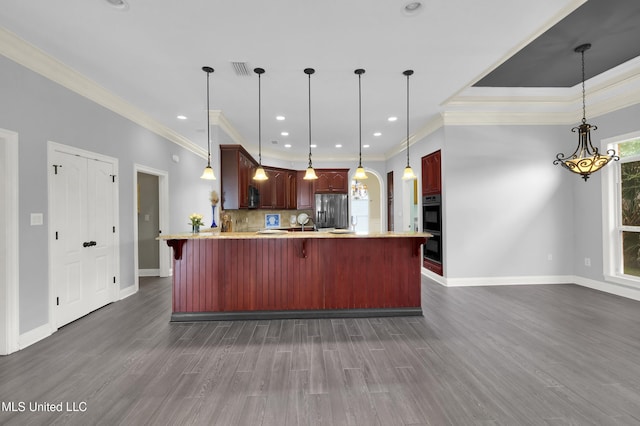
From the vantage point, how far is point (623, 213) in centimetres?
434

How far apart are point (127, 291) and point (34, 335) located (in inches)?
63.0

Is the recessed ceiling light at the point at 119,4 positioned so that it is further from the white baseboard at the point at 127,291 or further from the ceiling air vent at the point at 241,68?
the white baseboard at the point at 127,291

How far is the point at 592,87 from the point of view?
4.17 meters

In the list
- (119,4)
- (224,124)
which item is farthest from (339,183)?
(119,4)

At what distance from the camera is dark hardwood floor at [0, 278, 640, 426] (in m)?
1.87

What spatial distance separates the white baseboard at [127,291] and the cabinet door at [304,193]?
4365mm

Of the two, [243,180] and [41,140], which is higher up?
[41,140]

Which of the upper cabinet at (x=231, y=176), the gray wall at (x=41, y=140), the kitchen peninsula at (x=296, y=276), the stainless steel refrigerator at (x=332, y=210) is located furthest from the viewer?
the stainless steel refrigerator at (x=332, y=210)

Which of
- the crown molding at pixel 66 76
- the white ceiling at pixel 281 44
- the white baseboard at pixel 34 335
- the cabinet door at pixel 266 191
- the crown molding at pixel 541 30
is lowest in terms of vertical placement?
the white baseboard at pixel 34 335

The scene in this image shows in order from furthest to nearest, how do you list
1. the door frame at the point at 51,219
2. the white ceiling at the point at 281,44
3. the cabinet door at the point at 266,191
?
the cabinet door at the point at 266,191 < the door frame at the point at 51,219 < the white ceiling at the point at 281,44

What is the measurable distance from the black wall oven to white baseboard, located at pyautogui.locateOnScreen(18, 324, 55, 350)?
5487 millimetres

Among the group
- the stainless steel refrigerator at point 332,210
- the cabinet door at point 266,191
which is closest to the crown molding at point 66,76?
the cabinet door at point 266,191

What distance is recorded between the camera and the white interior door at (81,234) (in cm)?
325

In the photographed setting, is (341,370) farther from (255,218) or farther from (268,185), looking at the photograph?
(255,218)
